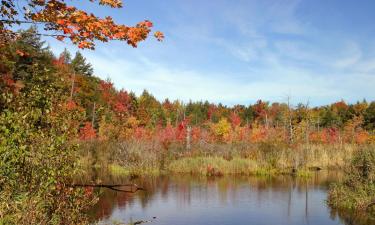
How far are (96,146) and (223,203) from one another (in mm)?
14912

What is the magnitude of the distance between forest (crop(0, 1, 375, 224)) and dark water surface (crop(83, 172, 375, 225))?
134 centimetres

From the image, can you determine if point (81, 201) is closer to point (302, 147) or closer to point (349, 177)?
point (349, 177)

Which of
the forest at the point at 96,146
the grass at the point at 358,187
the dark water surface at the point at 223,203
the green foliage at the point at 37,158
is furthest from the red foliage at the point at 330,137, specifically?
the green foliage at the point at 37,158

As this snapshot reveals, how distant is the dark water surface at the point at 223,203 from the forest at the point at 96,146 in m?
1.34

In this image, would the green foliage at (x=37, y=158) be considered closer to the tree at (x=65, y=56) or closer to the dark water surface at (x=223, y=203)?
the dark water surface at (x=223, y=203)

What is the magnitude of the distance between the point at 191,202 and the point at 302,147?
523 inches

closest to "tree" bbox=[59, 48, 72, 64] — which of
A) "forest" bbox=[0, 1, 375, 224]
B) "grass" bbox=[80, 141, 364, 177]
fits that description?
"forest" bbox=[0, 1, 375, 224]

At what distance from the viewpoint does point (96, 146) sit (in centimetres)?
3177

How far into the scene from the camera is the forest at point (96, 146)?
6.38 m

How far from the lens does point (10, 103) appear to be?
295 inches

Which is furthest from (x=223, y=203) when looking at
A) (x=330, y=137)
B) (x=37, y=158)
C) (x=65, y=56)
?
(x=65, y=56)

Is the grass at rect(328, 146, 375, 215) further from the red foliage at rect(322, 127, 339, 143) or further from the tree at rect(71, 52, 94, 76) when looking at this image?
the tree at rect(71, 52, 94, 76)

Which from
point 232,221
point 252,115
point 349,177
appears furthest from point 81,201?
point 252,115

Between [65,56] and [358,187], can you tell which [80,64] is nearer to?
[65,56]
